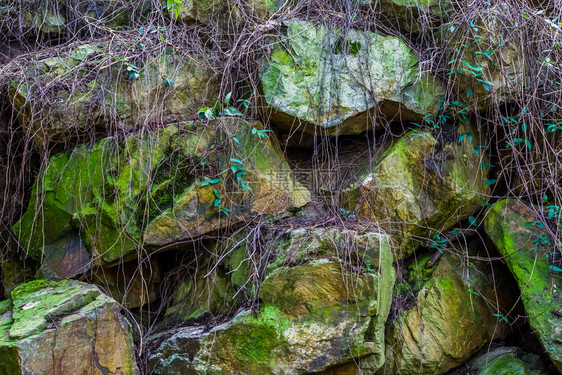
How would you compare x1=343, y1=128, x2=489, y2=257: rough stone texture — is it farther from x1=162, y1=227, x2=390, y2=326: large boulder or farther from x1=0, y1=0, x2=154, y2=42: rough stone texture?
x1=0, y1=0, x2=154, y2=42: rough stone texture

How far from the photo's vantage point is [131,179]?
2.35 metres

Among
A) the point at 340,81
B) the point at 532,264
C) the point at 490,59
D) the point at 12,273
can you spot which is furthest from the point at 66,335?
the point at 490,59

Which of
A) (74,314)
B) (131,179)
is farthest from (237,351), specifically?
(131,179)

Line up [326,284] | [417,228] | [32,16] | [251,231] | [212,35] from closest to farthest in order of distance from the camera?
[326,284] < [251,231] < [417,228] < [212,35] < [32,16]

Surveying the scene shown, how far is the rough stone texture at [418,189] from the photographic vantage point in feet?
8.20

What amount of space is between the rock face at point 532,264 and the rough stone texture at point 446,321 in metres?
0.18

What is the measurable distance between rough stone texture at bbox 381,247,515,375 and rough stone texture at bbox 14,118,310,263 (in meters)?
0.81

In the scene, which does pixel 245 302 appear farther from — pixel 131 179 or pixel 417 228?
pixel 417 228

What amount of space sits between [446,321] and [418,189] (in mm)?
671

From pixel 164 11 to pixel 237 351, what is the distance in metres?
1.90

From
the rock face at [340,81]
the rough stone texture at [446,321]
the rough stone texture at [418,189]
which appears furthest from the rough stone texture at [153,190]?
the rough stone texture at [446,321]

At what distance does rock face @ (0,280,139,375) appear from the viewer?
1844mm

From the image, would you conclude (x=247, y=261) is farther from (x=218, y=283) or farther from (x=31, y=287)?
(x=31, y=287)

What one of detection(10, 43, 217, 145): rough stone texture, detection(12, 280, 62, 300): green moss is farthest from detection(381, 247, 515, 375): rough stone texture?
detection(12, 280, 62, 300): green moss
